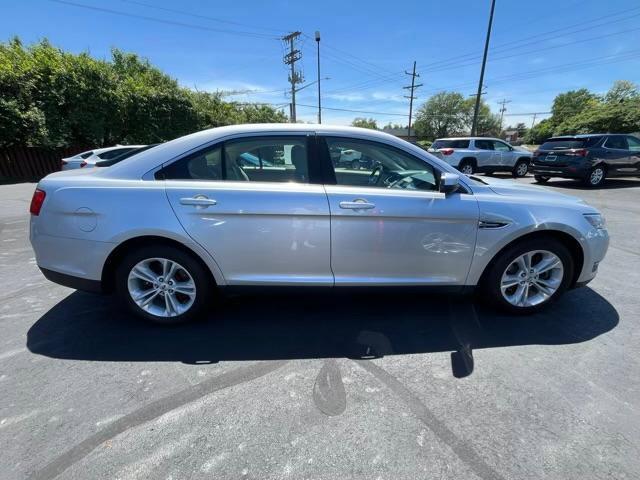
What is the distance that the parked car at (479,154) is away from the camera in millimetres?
13875

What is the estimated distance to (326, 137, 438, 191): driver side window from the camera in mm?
2771

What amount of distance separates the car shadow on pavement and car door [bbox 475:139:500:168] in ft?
39.2

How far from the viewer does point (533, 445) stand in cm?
181

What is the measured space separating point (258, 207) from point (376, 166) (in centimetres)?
110

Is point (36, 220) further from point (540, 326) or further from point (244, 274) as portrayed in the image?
point (540, 326)

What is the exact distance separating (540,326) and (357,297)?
64.2 inches

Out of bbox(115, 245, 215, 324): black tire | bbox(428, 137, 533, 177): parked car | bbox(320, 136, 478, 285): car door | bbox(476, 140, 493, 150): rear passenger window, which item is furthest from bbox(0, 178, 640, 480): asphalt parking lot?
bbox(476, 140, 493, 150): rear passenger window

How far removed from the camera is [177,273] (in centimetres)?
279

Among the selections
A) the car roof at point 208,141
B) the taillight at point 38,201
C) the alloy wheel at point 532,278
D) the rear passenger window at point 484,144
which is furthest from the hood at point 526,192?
the rear passenger window at point 484,144

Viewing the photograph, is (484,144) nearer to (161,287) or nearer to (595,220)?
(595,220)

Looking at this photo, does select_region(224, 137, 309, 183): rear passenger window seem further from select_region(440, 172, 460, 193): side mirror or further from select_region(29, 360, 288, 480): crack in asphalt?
select_region(29, 360, 288, 480): crack in asphalt

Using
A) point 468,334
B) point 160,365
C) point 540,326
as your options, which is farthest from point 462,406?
point 160,365

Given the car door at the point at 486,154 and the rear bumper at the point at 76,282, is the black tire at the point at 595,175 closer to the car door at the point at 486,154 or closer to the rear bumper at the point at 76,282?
the car door at the point at 486,154

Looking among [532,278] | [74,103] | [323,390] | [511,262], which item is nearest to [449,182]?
[511,262]
